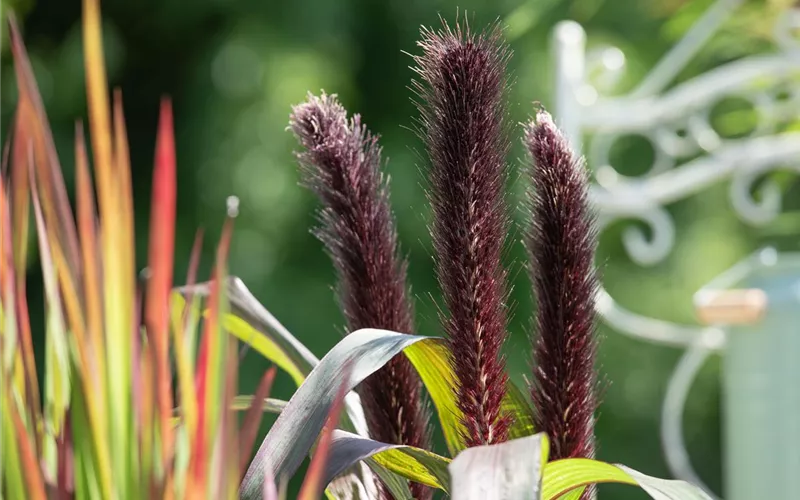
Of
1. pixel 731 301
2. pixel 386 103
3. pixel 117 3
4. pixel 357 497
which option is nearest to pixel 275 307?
pixel 386 103

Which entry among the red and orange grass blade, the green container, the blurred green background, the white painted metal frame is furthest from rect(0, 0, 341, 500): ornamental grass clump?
the blurred green background

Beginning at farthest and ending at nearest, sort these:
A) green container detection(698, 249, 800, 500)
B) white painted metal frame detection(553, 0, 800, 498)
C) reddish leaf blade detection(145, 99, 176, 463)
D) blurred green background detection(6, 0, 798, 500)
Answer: blurred green background detection(6, 0, 798, 500)
white painted metal frame detection(553, 0, 800, 498)
green container detection(698, 249, 800, 500)
reddish leaf blade detection(145, 99, 176, 463)

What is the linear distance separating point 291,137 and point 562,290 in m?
2.14

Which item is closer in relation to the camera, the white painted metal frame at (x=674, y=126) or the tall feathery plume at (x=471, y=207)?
the tall feathery plume at (x=471, y=207)

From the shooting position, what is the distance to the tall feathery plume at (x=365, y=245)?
12.2 inches

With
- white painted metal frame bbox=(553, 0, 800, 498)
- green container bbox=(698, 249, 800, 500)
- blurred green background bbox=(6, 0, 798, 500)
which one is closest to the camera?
green container bbox=(698, 249, 800, 500)

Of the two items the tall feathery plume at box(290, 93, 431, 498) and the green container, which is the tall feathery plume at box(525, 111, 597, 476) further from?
the green container

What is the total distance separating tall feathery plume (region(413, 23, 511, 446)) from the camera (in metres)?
0.27

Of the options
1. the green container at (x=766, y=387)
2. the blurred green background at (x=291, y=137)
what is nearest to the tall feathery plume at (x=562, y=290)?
the green container at (x=766, y=387)

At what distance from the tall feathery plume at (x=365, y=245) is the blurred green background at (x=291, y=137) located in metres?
1.88

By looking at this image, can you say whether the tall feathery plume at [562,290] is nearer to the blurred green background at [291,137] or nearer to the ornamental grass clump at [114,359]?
the ornamental grass clump at [114,359]

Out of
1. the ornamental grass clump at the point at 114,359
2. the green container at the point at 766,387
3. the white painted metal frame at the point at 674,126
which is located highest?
the white painted metal frame at the point at 674,126

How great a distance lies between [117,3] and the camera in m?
2.70

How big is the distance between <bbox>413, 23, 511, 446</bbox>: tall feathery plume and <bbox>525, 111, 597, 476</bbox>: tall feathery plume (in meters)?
0.01
